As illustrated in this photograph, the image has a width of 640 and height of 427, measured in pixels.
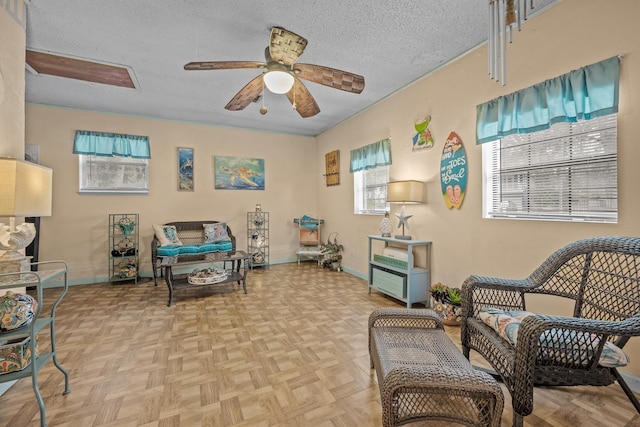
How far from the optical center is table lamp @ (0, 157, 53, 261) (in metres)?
1.29

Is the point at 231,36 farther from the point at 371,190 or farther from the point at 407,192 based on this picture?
the point at 371,190

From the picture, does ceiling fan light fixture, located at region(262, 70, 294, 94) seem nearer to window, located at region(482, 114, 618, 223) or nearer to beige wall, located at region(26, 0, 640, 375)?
beige wall, located at region(26, 0, 640, 375)

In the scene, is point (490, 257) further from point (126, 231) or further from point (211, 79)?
point (126, 231)

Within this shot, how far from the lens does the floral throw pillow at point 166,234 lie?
4.21 metres

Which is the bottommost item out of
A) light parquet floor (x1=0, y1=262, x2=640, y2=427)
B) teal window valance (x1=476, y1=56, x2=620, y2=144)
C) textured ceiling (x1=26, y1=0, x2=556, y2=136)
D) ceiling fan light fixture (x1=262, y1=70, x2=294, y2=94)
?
light parquet floor (x1=0, y1=262, x2=640, y2=427)

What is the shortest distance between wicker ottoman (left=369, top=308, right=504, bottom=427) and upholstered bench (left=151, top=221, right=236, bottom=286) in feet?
11.0

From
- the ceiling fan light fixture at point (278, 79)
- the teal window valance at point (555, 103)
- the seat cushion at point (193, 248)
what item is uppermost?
the ceiling fan light fixture at point (278, 79)

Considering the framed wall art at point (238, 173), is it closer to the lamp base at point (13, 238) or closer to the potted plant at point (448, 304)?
the lamp base at point (13, 238)

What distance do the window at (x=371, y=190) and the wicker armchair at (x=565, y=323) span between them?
226 centimetres

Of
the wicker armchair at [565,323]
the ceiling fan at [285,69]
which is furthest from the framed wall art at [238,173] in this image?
the wicker armchair at [565,323]

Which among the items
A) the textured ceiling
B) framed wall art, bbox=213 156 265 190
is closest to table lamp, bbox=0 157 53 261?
the textured ceiling

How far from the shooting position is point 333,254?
5.04 meters

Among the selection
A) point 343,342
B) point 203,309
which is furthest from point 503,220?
point 203,309

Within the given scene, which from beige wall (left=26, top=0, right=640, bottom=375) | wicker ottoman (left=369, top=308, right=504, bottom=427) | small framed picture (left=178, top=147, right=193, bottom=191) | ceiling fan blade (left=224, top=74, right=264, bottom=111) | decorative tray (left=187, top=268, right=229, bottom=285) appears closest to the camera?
wicker ottoman (left=369, top=308, right=504, bottom=427)
